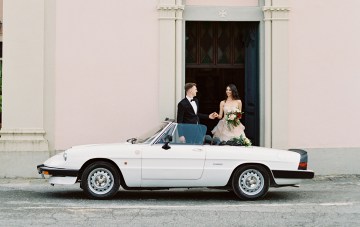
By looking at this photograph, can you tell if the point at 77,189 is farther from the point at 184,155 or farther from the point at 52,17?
the point at 52,17

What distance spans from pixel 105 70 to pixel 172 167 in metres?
4.39

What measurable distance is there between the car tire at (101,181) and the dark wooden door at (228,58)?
17.2 ft

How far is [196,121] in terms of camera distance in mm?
13898

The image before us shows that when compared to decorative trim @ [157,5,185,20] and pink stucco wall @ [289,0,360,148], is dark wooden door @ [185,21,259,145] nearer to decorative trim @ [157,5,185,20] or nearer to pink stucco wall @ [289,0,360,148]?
decorative trim @ [157,5,185,20]

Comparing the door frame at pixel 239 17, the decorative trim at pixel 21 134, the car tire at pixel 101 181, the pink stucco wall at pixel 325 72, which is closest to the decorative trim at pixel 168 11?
the door frame at pixel 239 17

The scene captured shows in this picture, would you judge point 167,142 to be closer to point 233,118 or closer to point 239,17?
point 233,118

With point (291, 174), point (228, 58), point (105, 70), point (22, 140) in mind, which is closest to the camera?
point (291, 174)

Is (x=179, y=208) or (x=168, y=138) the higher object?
(x=168, y=138)

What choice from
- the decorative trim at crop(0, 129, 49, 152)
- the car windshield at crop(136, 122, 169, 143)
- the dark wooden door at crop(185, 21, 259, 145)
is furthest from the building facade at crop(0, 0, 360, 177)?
the car windshield at crop(136, 122, 169, 143)

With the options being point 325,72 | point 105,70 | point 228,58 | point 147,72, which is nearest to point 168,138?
point 147,72

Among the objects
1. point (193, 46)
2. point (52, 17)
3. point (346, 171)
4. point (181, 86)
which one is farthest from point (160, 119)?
point (346, 171)

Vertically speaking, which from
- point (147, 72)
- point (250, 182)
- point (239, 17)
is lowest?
point (250, 182)

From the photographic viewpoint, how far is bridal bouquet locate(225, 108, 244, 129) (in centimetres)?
1390

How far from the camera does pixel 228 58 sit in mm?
16172
